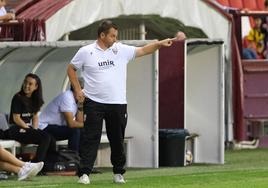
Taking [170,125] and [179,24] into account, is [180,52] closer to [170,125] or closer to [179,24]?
[170,125]

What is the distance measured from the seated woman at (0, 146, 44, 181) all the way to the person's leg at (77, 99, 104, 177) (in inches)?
49.9

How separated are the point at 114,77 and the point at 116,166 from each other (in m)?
1.07

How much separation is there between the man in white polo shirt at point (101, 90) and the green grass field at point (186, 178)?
478 mm

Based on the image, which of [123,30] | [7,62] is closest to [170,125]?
[7,62]

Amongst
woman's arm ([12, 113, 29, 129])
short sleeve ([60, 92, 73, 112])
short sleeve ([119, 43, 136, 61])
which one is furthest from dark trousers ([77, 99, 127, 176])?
short sleeve ([60, 92, 73, 112])

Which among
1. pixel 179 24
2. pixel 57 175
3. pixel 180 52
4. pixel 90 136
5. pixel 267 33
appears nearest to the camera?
pixel 90 136

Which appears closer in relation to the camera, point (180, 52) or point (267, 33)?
point (180, 52)

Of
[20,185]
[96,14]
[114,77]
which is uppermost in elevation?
[96,14]

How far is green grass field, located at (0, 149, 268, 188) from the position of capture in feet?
44.2

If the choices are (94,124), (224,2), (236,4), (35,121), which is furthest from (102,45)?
(236,4)

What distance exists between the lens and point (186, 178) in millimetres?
14664

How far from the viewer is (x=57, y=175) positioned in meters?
16.1

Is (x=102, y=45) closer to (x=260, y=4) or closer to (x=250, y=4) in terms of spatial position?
(x=250, y=4)

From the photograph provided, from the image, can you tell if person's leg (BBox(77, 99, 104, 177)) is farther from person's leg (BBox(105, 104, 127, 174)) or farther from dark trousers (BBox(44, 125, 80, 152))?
dark trousers (BBox(44, 125, 80, 152))
